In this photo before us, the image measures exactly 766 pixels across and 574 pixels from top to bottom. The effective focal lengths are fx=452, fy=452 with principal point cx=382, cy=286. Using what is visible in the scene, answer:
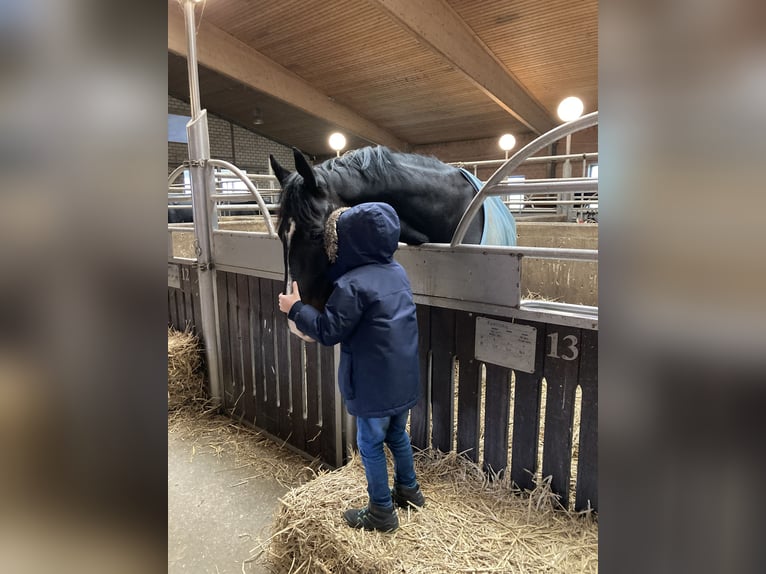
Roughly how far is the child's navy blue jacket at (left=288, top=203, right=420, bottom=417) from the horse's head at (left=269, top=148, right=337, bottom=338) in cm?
17

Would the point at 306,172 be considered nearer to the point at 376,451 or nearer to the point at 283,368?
the point at 376,451

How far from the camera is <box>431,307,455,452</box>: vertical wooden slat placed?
5.69 feet

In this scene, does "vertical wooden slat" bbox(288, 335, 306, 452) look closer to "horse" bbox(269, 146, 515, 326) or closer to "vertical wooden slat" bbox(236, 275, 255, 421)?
"vertical wooden slat" bbox(236, 275, 255, 421)

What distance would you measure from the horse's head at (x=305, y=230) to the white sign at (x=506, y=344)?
594mm

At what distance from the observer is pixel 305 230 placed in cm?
164

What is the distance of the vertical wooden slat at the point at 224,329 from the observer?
2836 mm

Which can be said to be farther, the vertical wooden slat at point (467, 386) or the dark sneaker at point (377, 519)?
the vertical wooden slat at point (467, 386)

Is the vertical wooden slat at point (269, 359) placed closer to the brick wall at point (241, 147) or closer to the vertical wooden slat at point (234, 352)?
the vertical wooden slat at point (234, 352)

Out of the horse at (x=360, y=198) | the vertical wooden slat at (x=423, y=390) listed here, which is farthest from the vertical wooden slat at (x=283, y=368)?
the vertical wooden slat at (x=423, y=390)

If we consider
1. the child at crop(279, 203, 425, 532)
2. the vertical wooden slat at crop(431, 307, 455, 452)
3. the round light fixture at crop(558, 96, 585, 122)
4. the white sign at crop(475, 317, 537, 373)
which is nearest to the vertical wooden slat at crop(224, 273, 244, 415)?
the child at crop(279, 203, 425, 532)
